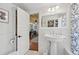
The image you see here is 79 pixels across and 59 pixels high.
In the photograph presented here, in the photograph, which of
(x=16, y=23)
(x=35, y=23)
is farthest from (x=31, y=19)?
(x=16, y=23)

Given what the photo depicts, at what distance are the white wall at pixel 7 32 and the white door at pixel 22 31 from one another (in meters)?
0.09

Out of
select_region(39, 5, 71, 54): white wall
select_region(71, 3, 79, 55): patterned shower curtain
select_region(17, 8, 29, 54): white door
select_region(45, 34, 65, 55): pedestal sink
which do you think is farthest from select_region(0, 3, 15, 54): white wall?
select_region(71, 3, 79, 55): patterned shower curtain

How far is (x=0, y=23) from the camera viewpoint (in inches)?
58.0

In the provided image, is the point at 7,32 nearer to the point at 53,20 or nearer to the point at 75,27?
the point at 53,20

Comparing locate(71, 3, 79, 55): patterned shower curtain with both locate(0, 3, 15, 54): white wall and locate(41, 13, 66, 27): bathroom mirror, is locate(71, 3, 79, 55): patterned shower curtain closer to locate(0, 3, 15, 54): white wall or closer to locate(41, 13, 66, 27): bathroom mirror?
locate(41, 13, 66, 27): bathroom mirror

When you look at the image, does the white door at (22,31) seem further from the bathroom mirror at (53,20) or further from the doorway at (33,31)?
the bathroom mirror at (53,20)

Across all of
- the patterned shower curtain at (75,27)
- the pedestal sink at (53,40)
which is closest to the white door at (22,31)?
the pedestal sink at (53,40)

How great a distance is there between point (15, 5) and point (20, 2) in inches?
3.6

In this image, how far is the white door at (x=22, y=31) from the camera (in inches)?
62.2

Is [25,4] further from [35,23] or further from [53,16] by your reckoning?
[53,16]

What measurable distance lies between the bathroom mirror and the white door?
272 mm

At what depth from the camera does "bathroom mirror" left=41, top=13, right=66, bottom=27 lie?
1.58 metres

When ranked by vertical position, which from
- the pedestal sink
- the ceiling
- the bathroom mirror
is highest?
the ceiling

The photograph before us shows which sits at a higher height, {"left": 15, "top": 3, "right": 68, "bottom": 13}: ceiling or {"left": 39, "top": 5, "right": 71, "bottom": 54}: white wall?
{"left": 15, "top": 3, "right": 68, "bottom": 13}: ceiling
